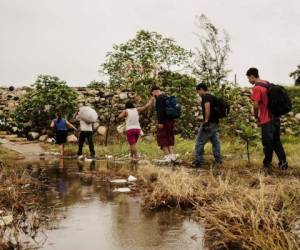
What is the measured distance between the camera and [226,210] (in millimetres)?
4934

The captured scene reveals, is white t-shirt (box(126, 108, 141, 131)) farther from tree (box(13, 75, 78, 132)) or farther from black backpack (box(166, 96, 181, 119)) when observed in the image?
tree (box(13, 75, 78, 132))

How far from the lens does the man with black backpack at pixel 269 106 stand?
9.31 meters

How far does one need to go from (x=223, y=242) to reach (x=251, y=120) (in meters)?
16.7

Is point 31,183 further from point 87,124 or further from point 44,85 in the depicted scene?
point 44,85

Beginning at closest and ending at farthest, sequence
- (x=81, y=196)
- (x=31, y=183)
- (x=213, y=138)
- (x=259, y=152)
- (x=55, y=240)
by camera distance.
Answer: (x=55, y=240)
(x=81, y=196)
(x=31, y=183)
(x=213, y=138)
(x=259, y=152)

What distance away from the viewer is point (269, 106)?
9.38 metres

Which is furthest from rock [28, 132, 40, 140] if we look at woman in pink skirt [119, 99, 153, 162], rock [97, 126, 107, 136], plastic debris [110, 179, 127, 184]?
plastic debris [110, 179, 127, 184]

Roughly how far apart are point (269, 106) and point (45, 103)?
1116 cm

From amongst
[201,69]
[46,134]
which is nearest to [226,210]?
[201,69]

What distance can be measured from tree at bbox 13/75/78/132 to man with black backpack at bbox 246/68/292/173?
34.2 feet

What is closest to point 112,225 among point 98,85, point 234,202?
point 234,202

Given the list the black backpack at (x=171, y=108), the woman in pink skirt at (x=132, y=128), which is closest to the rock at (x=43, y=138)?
the woman in pink skirt at (x=132, y=128)

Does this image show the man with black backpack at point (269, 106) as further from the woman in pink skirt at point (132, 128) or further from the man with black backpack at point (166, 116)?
the woman in pink skirt at point (132, 128)

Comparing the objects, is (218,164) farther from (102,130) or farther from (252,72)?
(102,130)
